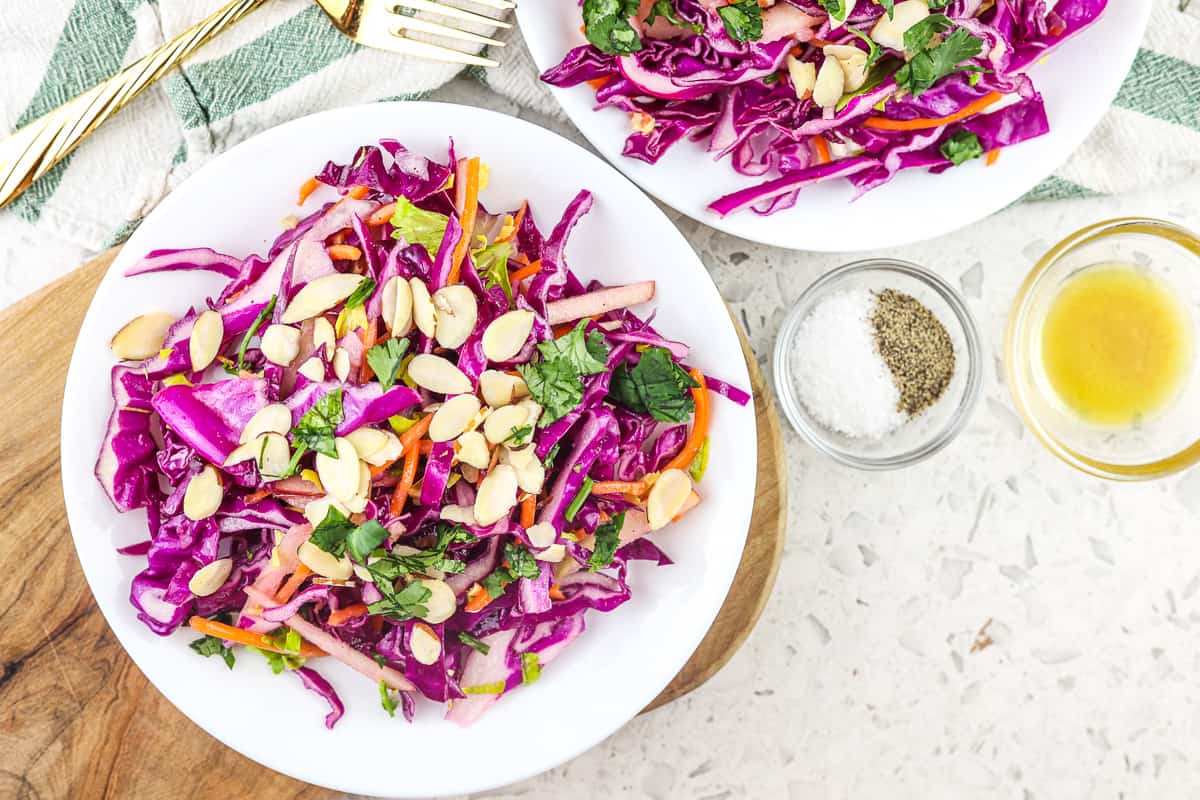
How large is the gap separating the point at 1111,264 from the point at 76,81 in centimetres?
209

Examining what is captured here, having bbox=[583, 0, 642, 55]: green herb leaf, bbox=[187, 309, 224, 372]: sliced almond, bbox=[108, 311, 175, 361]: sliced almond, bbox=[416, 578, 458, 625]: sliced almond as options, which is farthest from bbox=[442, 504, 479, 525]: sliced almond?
bbox=[583, 0, 642, 55]: green herb leaf

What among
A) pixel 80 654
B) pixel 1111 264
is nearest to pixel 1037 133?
pixel 1111 264

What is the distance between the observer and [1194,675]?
2.16m

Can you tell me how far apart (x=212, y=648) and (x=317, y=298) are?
645mm

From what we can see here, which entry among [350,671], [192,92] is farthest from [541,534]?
[192,92]

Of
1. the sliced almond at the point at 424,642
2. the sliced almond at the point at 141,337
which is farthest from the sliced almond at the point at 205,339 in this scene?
the sliced almond at the point at 424,642

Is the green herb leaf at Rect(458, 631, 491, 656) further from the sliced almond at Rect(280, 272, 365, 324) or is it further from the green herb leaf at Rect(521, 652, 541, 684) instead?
the sliced almond at Rect(280, 272, 365, 324)

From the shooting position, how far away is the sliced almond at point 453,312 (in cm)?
A: 152

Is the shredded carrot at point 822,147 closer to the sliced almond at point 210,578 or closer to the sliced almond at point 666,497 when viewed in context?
the sliced almond at point 666,497

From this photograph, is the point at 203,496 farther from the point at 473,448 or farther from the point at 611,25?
the point at 611,25

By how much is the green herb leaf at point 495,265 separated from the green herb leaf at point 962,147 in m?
0.82

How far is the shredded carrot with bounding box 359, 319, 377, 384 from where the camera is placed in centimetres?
154

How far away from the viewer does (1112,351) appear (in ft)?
6.79

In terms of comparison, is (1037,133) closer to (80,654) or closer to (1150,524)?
(1150,524)
